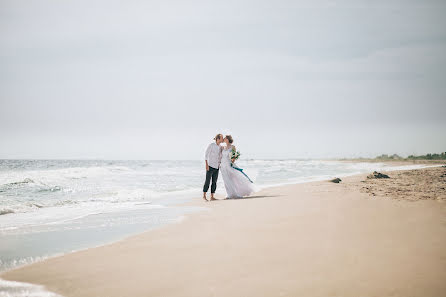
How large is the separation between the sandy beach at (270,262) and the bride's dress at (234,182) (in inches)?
225

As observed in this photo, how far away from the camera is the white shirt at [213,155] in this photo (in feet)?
35.6

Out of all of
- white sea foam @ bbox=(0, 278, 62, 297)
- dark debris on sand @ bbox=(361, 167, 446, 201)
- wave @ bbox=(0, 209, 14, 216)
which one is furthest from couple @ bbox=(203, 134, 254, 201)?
white sea foam @ bbox=(0, 278, 62, 297)

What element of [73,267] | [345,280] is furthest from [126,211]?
[345,280]

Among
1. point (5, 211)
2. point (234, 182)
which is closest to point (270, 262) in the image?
point (234, 182)

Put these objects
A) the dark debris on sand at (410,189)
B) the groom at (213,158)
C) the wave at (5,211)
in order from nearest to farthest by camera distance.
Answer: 1. the dark debris on sand at (410,189)
2. the wave at (5,211)
3. the groom at (213,158)

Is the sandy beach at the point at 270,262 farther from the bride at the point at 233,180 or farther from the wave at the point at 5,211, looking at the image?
the bride at the point at 233,180

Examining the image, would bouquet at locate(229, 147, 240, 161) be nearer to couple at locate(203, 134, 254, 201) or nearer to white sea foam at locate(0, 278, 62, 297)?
couple at locate(203, 134, 254, 201)

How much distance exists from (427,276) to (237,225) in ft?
9.51

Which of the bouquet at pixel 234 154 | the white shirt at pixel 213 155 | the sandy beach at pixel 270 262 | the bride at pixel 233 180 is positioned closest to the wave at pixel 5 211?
the sandy beach at pixel 270 262

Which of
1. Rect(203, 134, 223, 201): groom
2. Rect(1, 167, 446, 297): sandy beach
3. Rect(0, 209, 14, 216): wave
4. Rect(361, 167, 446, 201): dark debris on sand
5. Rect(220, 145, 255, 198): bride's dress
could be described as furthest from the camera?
Rect(203, 134, 223, 201): groom

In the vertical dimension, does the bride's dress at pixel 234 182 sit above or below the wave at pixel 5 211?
above

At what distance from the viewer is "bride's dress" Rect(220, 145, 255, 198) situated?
10602 millimetres

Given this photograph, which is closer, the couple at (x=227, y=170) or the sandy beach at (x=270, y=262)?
the sandy beach at (x=270, y=262)

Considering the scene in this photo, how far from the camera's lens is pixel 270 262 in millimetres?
3002
